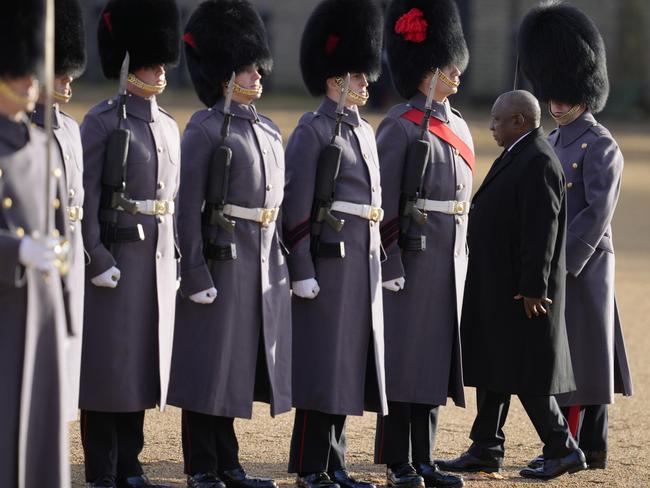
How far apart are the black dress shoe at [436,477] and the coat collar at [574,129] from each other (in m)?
1.53

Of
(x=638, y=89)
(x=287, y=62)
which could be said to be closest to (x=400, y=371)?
(x=638, y=89)

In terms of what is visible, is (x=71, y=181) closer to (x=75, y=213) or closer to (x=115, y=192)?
(x=75, y=213)

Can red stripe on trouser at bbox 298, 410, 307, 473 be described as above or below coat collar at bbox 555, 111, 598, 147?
below

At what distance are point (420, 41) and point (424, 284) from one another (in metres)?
1.02

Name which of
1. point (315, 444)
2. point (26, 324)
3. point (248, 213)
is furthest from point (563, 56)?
point (26, 324)

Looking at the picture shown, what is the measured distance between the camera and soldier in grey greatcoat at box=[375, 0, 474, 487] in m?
5.82

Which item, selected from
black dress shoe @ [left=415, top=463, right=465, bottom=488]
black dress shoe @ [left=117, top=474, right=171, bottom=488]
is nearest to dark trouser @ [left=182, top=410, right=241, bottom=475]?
black dress shoe @ [left=117, top=474, right=171, bottom=488]

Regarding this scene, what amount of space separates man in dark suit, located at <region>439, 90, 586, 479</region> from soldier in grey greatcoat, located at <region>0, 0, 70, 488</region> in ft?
7.36

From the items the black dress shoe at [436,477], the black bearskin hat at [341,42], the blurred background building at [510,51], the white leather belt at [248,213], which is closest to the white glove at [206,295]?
the white leather belt at [248,213]

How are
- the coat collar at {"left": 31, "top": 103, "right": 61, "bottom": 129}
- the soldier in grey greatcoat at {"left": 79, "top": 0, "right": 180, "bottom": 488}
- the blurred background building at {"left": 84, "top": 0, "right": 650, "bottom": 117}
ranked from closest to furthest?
the coat collar at {"left": 31, "top": 103, "right": 61, "bottom": 129} → the soldier in grey greatcoat at {"left": 79, "top": 0, "right": 180, "bottom": 488} → the blurred background building at {"left": 84, "top": 0, "right": 650, "bottom": 117}

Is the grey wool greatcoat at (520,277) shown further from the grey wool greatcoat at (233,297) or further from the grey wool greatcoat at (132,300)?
the grey wool greatcoat at (132,300)

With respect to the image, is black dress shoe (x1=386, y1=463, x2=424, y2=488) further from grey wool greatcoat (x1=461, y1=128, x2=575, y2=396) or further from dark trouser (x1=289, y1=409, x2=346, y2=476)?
grey wool greatcoat (x1=461, y1=128, x2=575, y2=396)

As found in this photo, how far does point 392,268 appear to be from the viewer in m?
5.82

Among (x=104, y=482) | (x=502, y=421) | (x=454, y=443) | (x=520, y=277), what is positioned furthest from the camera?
(x=454, y=443)
